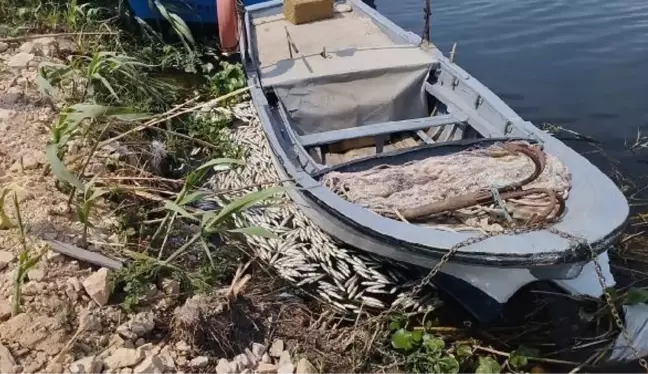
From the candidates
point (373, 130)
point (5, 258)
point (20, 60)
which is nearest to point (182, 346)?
point (5, 258)

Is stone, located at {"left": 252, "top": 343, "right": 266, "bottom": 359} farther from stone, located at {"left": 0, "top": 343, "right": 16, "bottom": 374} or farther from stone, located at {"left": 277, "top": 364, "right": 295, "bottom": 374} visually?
stone, located at {"left": 0, "top": 343, "right": 16, "bottom": 374}

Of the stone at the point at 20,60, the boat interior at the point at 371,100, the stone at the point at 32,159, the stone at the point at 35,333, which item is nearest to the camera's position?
the stone at the point at 35,333

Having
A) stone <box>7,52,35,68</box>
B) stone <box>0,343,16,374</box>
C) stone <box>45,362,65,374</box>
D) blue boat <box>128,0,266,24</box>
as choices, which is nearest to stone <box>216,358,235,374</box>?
stone <box>45,362,65,374</box>

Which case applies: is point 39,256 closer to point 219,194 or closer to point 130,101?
point 219,194

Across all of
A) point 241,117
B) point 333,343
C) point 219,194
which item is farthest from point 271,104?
point 333,343

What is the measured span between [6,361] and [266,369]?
1.28 meters

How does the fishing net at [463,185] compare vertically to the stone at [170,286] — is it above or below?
above

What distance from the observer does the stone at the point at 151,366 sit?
3117 mm

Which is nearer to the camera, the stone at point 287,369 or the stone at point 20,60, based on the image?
the stone at point 287,369

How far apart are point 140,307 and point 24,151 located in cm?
169

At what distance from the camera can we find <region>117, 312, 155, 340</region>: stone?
3344mm

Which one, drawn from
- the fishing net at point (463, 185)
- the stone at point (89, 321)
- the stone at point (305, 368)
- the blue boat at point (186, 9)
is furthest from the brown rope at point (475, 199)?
the blue boat at point (186, 9)

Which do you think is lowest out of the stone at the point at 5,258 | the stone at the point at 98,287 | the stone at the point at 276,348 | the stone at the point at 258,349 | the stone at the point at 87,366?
the stone at the point at 276,348

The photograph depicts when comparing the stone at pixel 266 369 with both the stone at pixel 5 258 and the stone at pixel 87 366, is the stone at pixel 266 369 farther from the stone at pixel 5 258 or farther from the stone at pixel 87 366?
the stone at pixel 5 258
